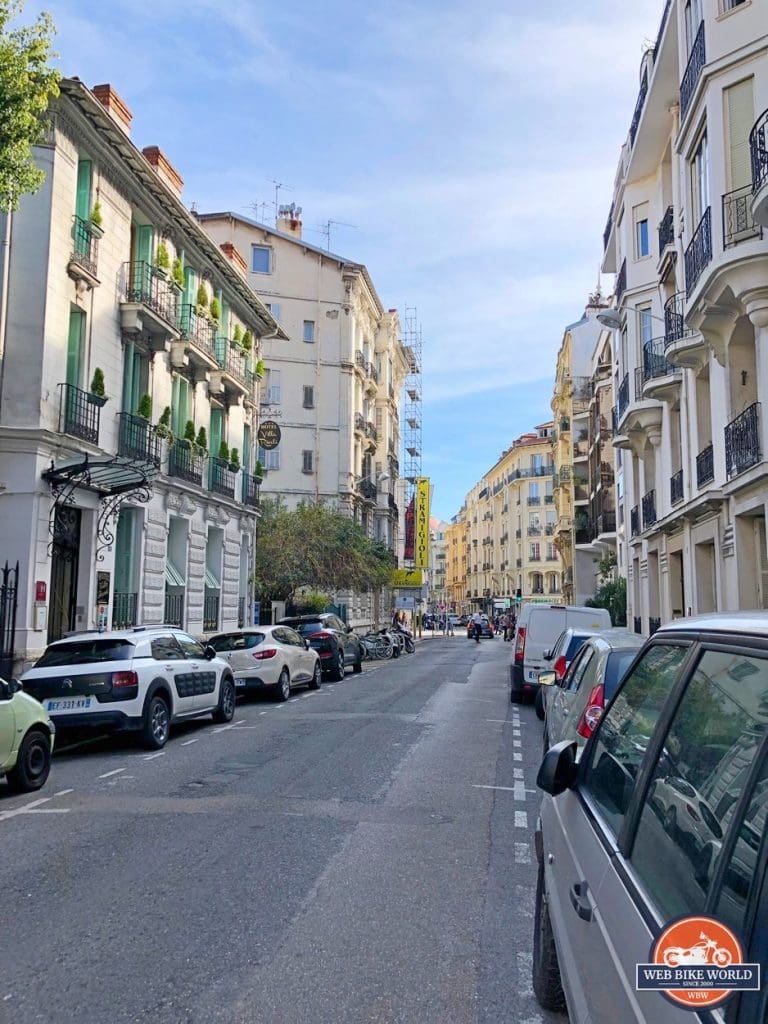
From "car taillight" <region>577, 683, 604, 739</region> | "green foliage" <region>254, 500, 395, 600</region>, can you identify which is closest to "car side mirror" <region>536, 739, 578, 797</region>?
"car taillight" <region>577, 683, 604, 739</region>

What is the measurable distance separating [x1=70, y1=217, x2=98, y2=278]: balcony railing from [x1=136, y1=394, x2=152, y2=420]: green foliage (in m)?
3.22

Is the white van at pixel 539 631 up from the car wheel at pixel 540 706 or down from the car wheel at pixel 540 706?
up

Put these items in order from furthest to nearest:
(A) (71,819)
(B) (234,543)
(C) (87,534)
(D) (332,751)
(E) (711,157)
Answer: (B) (234,543) < (C) (87,534) < (E) (711,157) < (D) (332,751) < (A) (71,819)

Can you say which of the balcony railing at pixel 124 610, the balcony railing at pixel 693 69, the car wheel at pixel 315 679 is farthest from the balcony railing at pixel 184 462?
the balcony railing at pixel 693 69

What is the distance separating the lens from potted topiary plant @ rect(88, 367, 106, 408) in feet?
62.1

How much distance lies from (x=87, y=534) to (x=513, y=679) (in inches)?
377

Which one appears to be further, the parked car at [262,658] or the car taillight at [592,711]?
the parked car at [262,658]

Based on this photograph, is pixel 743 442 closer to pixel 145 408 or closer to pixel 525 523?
pixel 145 408

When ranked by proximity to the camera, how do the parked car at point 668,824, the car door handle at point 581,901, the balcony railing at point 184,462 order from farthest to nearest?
the balcony railing at point 184,462 → the car door handle at point 581,901 → the parked car at point 668,824

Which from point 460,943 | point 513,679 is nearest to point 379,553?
point 513,679

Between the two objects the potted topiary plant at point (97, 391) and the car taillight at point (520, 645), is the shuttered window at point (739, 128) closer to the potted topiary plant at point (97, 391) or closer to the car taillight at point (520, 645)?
the car taillight at point (520, 645)

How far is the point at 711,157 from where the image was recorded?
52.9ft

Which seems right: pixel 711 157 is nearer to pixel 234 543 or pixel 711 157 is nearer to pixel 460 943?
pixel 460 943

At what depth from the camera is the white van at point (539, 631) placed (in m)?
17.2
